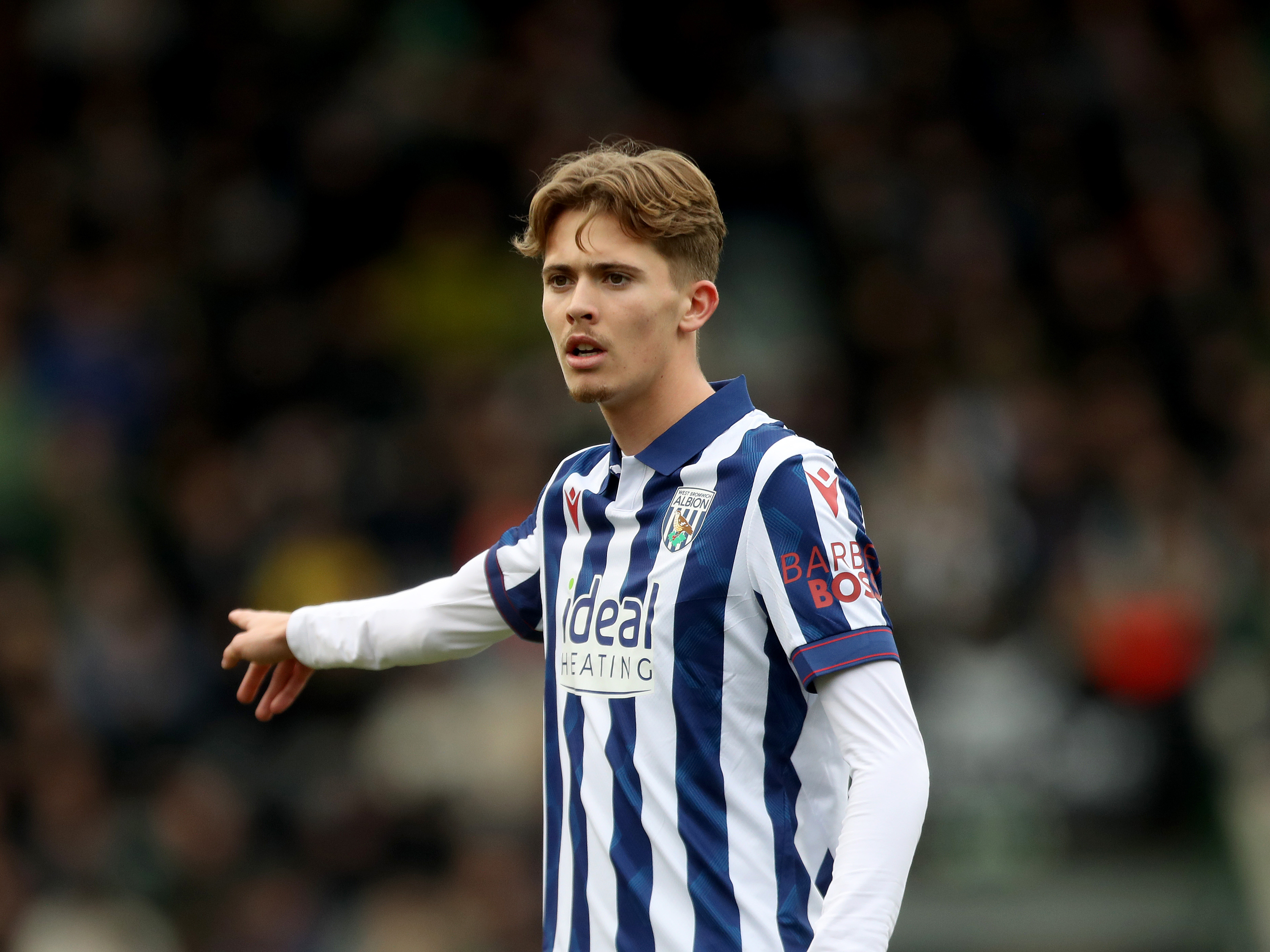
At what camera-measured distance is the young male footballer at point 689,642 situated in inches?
112

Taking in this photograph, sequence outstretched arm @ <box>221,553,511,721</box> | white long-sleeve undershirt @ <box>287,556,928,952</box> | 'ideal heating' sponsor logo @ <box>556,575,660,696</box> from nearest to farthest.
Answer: white long-sleeve undershirt @ <box>287,556,928,952</box> < 'ideal heating' sponsor logo @ <box>556,575,660,696</box> < outstretched arm @ <box>221,553,511,721</box>

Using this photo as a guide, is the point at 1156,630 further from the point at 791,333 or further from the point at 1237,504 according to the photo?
the point at 791,333

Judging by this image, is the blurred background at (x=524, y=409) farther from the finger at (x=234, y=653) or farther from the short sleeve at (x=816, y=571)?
the short sleeve at (x=816, y=571)

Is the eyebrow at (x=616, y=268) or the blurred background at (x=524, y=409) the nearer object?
the eyebrow at (x=616, y=268)

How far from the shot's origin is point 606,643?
313cm

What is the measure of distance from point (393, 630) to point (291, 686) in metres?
0.34

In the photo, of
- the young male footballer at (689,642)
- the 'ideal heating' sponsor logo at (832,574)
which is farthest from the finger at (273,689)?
the 'ideal heating' sponsor logo at (832,574)

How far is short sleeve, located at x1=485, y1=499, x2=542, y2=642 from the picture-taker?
3574 mm

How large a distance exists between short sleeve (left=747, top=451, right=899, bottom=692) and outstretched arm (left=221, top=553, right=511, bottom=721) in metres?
0.94

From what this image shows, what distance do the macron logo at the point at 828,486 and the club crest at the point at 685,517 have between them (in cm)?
22

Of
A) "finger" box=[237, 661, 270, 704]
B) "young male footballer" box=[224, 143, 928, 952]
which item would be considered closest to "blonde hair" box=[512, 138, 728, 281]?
"young male footballer" box=[224, 143, 928, 952]

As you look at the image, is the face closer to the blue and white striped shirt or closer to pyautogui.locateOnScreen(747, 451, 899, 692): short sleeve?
the blue and white striped shirt

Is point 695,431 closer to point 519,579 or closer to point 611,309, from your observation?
point 611,309

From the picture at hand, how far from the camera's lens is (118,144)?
11047 millimetres
